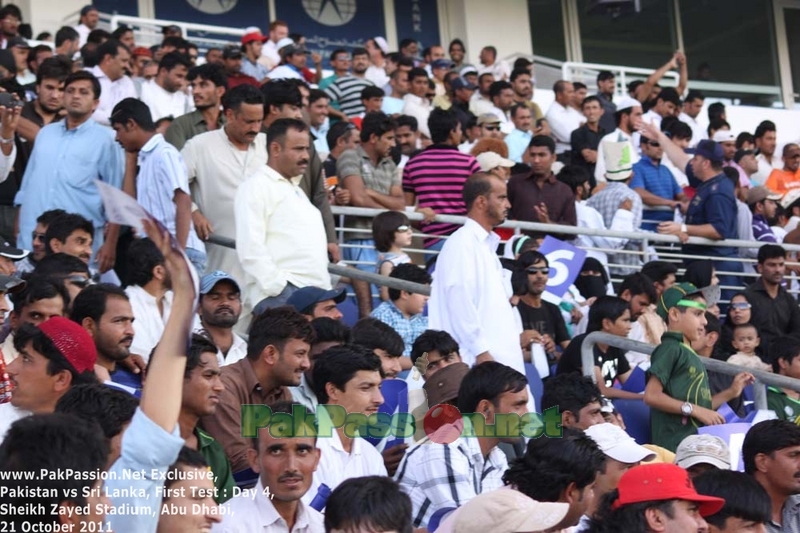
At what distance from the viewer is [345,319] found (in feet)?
29.7

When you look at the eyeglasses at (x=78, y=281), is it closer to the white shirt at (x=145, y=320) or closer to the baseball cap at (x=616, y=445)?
the white shirt at (x=145, y=320)

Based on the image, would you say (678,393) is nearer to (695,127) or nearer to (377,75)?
(377,75)

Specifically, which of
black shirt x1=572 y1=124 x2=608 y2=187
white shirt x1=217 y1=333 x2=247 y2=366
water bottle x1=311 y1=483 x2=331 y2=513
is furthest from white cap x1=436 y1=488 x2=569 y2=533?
black shirt x1=572 y1=124 x2=608 y2=187

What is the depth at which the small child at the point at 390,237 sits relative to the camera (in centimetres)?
953

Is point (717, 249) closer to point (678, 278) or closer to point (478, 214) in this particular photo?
point (678, 278)

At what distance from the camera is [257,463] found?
5184mm

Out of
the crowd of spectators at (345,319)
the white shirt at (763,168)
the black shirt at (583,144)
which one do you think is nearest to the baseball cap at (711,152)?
the crowd of spectators at (345,319)

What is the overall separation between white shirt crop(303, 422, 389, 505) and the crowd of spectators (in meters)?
0.02

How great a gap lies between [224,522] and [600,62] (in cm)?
1761

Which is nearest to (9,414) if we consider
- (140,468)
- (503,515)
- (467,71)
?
(140,468)

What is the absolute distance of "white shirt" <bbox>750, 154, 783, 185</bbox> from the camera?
15.8m

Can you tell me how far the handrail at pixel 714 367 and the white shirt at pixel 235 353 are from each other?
6.78 ft

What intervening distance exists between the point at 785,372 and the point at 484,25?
11.8m

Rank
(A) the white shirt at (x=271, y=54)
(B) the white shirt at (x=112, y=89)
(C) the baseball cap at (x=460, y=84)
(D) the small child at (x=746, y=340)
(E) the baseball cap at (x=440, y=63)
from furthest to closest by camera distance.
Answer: (E) the baseball cap at (x=440, y=63) → (C) the baseball cap at (x=460, y=84) → (A) the white shirt at (x=271, y=54) → (B) the white shirt at (x=112, y=89) → (D) the small child at (x=746, y=340)
